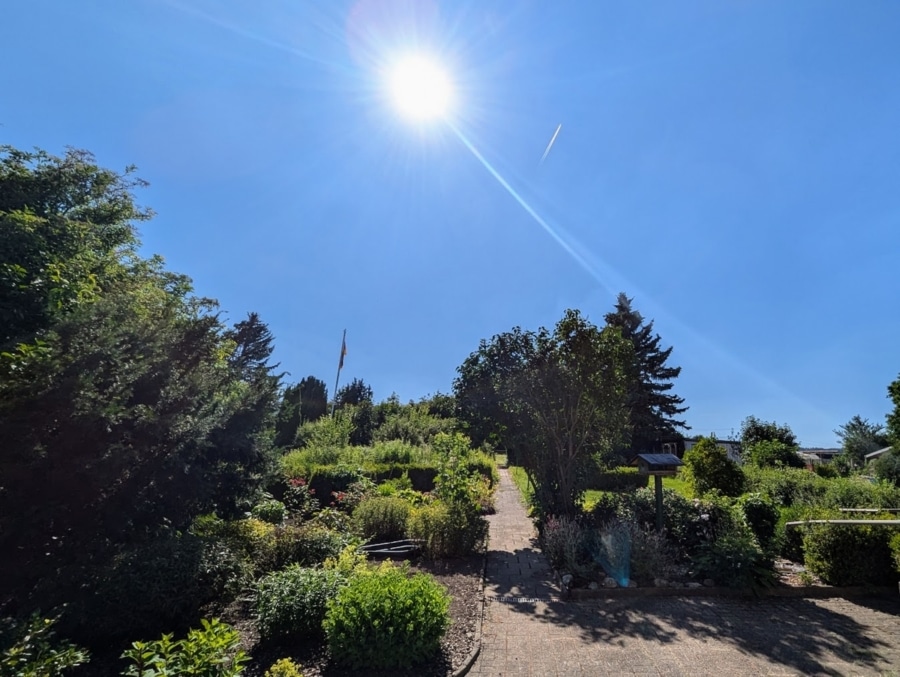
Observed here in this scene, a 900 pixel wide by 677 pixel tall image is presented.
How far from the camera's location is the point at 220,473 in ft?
21.8

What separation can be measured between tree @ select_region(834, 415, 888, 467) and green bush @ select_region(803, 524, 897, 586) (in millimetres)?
22186

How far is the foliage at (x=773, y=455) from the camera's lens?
15797mm

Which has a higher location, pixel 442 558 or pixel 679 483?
pixel 679 483

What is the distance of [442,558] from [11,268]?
24.4ft

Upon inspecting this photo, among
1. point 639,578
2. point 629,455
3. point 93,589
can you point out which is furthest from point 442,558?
point 629,455

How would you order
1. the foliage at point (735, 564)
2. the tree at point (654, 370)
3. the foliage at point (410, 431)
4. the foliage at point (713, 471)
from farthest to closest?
1. the tree at point (654, 370)
2. the foliage at point (410, 431)
3. the foliage at point (713, 471)
4. the foliage at point (735, 564)

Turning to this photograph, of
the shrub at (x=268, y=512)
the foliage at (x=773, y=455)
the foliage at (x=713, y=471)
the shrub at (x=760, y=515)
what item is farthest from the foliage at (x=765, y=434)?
the shrub at (x=268, y=512)

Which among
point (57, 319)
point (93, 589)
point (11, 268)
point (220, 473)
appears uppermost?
point (11, 268)

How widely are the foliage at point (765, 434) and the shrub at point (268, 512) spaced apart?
18461mm

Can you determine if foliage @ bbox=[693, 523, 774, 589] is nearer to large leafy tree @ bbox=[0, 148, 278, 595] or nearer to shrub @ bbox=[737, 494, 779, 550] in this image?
shrub @ bbox=[737, 494, 779, 550]

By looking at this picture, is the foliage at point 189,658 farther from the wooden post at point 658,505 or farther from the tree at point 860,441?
the tree at point 860,441

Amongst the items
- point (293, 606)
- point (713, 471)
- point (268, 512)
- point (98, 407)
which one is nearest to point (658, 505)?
point (293, 606)

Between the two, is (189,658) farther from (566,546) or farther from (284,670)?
(566,546)

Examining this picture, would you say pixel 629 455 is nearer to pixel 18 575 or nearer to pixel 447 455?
pixel 447 455
